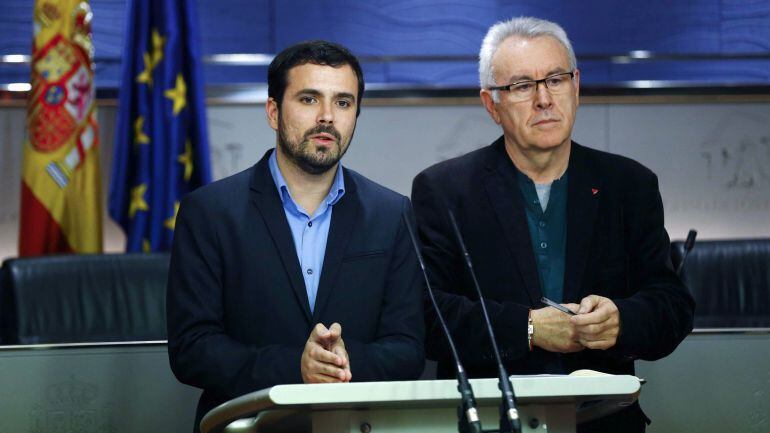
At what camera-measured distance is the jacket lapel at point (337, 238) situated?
7.50 feet

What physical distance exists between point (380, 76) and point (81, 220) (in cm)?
160

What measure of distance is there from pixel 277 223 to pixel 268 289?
0.14 m

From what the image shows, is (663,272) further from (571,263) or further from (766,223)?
(766,223)

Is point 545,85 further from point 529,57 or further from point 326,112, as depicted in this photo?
point 326,112

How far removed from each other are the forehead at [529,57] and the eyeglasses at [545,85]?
17mm

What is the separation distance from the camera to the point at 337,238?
2334 mm

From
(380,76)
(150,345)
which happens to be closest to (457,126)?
(380,76)

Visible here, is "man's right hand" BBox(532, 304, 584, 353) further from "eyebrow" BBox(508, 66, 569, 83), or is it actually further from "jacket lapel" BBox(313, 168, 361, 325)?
"eyebrow" BBox(508, 66, 569, 83)

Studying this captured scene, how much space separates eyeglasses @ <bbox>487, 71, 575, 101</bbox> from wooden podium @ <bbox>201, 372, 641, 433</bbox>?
0.99 meters

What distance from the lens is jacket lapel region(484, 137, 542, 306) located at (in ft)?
8.35

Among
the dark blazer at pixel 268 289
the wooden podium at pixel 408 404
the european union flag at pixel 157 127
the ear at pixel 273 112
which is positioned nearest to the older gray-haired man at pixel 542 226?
the dark blazer at pixel 268 289

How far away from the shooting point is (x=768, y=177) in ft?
18.0

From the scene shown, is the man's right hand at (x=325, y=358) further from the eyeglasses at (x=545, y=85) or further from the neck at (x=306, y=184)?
the eyeglasses at (x=545, y=85)

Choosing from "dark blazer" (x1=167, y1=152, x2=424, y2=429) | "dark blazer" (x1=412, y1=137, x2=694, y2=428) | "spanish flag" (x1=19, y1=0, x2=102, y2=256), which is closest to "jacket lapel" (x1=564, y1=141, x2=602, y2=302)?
"dark blazer" (x1=412, y1=137, x2=694, y2=428)
